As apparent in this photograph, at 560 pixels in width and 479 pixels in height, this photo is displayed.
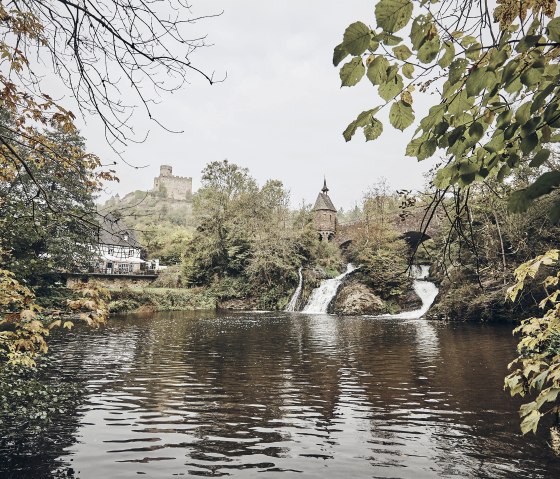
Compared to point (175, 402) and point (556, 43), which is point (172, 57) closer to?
point (556, 43)

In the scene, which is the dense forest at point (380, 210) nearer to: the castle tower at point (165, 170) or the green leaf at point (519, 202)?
the green leaf at point (519, 202)

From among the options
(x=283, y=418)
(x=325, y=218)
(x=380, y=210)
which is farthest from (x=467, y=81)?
(x=325, y=218)

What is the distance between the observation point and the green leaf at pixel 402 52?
5.92 feet

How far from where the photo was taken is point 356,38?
1.55 meters

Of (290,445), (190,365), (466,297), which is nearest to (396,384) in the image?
(290,445)

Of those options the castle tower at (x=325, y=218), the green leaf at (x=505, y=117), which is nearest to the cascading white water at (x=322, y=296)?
the castle tower at (x=325, y=218)

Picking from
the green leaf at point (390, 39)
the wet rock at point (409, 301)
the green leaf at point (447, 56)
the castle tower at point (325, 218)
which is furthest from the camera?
the castle tower at point (325, 218)

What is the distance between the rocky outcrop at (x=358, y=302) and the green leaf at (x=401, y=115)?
30468 millimetres

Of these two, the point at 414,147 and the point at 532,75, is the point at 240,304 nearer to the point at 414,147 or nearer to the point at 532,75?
the point at 414,147

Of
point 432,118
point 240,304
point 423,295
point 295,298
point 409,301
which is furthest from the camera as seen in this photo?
point 240,304

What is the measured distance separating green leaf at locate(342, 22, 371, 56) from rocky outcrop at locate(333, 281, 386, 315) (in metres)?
30.9

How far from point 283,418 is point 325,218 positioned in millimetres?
44368

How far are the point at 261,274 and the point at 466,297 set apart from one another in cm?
2124

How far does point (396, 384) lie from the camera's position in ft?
30.5
